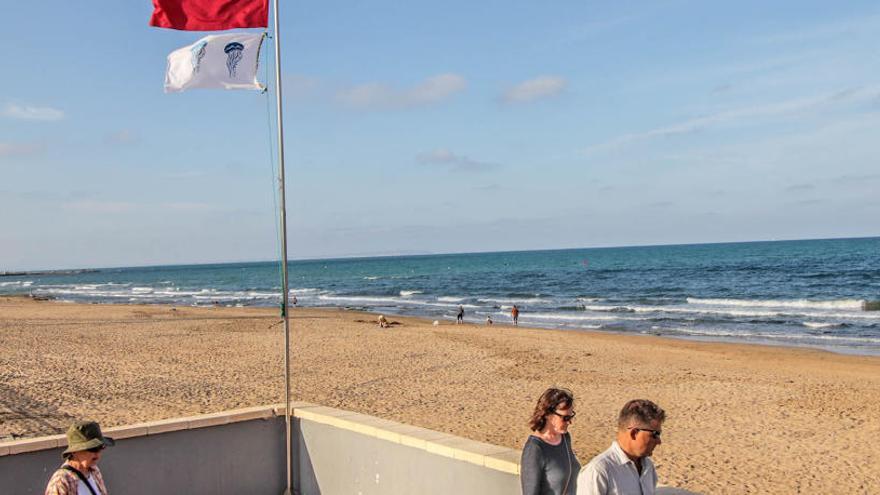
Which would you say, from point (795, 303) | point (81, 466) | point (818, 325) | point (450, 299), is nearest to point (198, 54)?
point (81, 466)

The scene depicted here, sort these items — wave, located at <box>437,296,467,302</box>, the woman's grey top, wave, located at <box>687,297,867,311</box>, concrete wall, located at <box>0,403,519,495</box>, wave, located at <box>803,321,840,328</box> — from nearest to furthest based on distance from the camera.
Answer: the woman's grey top → concrete wall, located at <box>0,403,519,495</box> → wave, located at <box>803,321,840,328</box> → wave, located at <box>687,297,867,311</box> → wave, located at <box>437,296,467,302</box>

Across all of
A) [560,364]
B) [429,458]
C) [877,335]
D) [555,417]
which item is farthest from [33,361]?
[877,335]

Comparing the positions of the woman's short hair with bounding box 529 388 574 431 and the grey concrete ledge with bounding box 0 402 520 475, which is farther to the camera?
the grey concrete ledge with bounding box 0 402 520 475

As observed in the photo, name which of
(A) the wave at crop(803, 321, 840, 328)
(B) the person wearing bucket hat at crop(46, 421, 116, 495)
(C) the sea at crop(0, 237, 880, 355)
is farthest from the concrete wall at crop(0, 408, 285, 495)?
(A) the wave at crop(803, 321, 840, 328)

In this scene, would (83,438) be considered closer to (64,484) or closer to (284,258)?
(64,484)

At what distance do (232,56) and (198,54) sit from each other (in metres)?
0.33

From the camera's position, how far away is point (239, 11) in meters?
7.82

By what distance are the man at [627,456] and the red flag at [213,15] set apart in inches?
235

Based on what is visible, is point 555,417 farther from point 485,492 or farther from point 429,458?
point 429,458

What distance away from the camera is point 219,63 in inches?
308

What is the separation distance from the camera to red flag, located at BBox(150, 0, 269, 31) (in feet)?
25.0

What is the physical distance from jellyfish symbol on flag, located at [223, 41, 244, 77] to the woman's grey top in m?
5.37

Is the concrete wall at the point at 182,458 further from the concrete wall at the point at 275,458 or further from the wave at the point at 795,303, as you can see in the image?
the wave at the point at 795,303

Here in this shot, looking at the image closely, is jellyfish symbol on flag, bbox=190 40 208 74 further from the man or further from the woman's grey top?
the man
